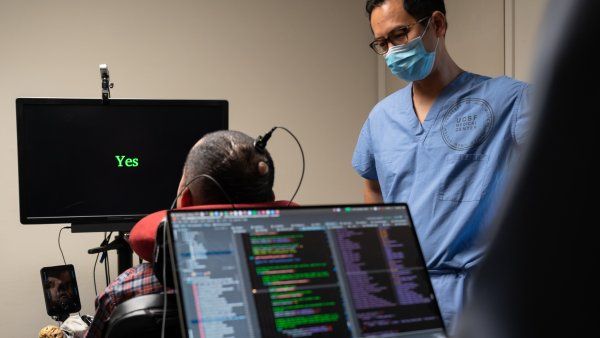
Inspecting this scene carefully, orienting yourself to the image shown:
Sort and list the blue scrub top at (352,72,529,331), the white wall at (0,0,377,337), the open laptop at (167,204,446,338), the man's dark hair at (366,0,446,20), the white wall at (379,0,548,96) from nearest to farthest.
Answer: the open laptop at (167,204,446,338), the blue scrub top at (352,72,529,331), the man's dark hair at (366,0,446,20), the white wall at (379,0,548,96), the white wall at (0,0,377,337)

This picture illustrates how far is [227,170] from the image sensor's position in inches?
45.3

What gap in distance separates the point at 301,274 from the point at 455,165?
79 centimetres

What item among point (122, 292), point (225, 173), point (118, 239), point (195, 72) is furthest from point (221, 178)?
point (195, 72)

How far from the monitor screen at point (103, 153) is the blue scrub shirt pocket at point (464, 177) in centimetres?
77

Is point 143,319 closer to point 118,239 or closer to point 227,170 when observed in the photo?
point 227,170

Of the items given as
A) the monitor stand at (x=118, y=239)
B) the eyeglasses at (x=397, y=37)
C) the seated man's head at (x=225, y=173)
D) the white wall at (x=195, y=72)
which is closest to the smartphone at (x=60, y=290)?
the monitor stand at (x=118, y=239)

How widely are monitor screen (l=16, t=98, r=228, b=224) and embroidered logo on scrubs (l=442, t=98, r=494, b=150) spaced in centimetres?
74

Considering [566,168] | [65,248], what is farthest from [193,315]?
[65,248]

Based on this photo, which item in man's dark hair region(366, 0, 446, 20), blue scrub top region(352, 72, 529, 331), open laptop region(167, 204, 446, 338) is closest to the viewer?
open laptop region(167, 204, 446, 338)

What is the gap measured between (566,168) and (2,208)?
2.90 metres

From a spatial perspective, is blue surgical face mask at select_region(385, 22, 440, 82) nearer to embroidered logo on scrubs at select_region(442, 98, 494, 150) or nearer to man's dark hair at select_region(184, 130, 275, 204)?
embroidered logo on scrubs at select_region(442, 98, 494, 150)


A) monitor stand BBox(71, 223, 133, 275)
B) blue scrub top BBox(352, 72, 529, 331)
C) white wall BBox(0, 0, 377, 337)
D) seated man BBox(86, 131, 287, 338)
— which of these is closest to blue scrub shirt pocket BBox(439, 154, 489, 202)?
blue scrub top BBox(352, 72, 529, 331)

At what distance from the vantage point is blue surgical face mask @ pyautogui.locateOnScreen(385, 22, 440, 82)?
1.65 m

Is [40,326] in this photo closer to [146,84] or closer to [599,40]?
[146,84]
